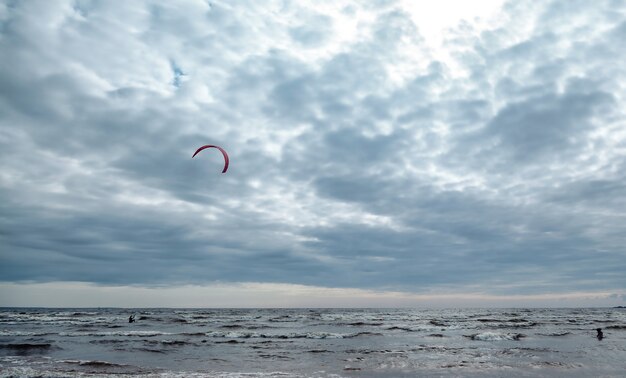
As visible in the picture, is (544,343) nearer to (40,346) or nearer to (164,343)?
(164,343)

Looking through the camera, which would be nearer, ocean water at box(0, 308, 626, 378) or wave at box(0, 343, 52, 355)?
ocean water at box(0, 308, 626, 378)

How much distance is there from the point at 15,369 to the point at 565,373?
24.5m

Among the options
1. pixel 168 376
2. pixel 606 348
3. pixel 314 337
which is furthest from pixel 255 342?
pixel 606 348

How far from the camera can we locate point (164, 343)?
100 feet

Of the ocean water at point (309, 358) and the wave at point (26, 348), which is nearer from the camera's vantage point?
the ocean water at point (309, 358)

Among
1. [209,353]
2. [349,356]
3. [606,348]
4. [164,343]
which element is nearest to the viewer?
[349,356]

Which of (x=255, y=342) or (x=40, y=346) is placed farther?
(x=255, y=342)

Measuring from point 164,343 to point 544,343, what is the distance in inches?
1101

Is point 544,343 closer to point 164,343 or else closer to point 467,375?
point 467,375

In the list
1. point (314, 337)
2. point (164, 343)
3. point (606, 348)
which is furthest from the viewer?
point (314, 337)

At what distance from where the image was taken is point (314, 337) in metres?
36.2

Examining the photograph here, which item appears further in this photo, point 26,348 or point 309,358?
point 26,348

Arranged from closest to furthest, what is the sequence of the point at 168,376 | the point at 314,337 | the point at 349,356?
1. the point at 168,376
2. the point at 349,356
3. the point at 314,337

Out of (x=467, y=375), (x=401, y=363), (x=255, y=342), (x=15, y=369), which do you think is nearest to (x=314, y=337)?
(x=255, y=342)
